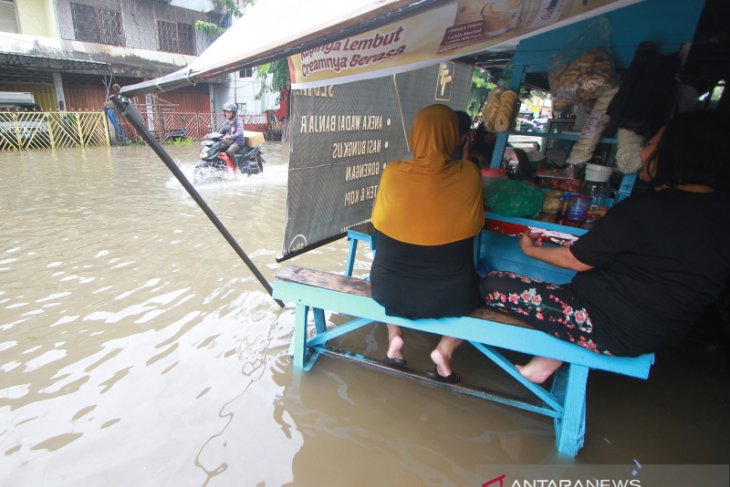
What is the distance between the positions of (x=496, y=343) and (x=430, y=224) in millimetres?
703

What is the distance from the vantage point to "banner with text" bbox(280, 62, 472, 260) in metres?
2.62

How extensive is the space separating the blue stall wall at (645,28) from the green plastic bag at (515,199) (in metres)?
0.87

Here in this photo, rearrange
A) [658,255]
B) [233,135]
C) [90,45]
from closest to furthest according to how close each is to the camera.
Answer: [658,255] < [233,135] < [90,45]

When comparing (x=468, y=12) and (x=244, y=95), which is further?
(x=244, y=95)

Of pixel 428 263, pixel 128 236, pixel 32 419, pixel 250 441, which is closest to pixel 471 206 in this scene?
pixel 428 263

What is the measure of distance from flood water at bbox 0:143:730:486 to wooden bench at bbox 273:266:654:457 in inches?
4.7

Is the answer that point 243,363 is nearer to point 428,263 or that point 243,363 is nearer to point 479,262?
point 428,263

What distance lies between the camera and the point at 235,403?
7.39 ft

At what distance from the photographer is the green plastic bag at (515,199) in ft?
8.15

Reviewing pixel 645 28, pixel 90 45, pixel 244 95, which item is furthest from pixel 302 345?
pixel 244 95

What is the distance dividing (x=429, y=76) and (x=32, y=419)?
4.09m

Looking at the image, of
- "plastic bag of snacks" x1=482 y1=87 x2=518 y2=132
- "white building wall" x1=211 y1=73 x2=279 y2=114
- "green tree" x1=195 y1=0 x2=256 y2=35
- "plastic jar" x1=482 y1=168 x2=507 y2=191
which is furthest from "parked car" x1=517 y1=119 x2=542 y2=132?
"green tree" x1=195 y1=0 x2=256 y2=35

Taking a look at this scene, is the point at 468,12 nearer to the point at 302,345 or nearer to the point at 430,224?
the point at 430,224

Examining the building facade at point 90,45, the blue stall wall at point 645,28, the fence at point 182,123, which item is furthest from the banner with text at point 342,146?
the fence at point 182,123
